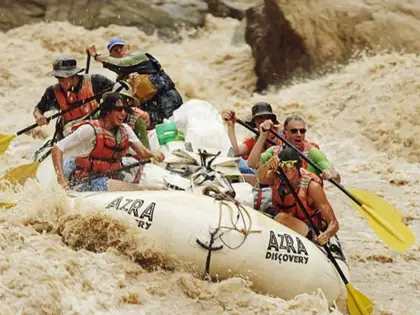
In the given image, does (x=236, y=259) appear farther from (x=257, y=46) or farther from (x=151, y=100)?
(x=257, y=46)

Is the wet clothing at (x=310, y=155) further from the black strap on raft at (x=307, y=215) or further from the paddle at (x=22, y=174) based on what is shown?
the paddle at (x=22, y=174)

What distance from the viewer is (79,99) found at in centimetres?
798

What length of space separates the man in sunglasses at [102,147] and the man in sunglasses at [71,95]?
4.24 ft

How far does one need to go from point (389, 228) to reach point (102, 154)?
211 cm

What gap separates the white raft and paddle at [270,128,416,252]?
73 centimetres

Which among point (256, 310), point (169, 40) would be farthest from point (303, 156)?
point (169, 40)

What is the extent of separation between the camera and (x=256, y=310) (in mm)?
5414

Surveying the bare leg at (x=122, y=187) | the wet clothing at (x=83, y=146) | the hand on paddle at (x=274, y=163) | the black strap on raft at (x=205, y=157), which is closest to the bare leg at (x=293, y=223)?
the hand on paddle at (x=274, y=163)

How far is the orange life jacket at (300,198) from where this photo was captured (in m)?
6.12

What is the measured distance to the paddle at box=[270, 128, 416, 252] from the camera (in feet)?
21.2

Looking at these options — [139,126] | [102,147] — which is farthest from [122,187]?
[139,126]

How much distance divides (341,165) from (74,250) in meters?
5.67

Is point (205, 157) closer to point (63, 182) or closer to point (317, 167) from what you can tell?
point (317, 167)

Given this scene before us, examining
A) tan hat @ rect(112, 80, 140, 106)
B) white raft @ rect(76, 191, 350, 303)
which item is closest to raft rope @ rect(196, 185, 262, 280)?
white raft @ rect(76, 191, 350, 303)
